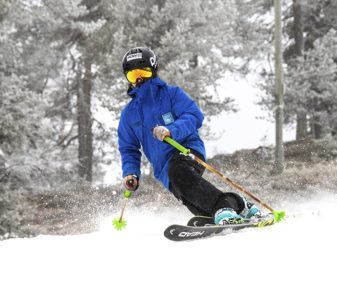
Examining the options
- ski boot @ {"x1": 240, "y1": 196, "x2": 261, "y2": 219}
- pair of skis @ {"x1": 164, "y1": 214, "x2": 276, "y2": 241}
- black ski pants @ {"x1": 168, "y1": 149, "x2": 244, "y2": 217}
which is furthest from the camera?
ski boot @ {"x1": 240, "y1": 196, "x2": 261, "y2": 219}

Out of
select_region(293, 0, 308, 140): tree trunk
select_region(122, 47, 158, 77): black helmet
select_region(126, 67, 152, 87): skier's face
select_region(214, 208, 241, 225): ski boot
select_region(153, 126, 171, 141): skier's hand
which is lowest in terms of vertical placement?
select_region(214, 208, 241, 225): ski boot

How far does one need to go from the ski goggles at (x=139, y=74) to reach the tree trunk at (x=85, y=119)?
10.2 m

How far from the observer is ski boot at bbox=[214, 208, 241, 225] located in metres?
3.11

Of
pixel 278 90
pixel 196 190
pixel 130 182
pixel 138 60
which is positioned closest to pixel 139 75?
pixel 138 60

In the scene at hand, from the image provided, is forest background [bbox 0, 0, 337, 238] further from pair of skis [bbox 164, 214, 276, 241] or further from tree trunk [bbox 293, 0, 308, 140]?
pair of skis [bbox 164, 214, 276, 241]

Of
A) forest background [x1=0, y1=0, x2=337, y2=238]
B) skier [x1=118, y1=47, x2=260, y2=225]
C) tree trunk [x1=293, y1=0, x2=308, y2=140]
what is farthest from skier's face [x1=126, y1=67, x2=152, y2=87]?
tree trunk [x1=293, y1=0, x2=308, y2=140]

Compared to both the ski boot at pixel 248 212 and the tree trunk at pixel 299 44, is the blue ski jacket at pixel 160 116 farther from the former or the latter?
the tree trunk at pixel 299 44

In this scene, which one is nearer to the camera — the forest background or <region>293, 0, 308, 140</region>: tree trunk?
the forest background

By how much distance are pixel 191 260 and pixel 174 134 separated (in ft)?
3.87

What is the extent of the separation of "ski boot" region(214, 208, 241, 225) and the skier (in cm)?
8

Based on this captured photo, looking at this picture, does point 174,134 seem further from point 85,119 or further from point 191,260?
point 85,119

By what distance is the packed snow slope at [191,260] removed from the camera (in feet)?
6.94

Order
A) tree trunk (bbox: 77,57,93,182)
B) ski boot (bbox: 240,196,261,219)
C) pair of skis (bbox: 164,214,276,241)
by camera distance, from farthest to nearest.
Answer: tree trunk (bbox: 77,57,93,182), ski boot (bbox: 240,196,261,219), pair of skis (bbox: 164,214,276,241)

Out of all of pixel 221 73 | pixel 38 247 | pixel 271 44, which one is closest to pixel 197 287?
pixel 38 247
